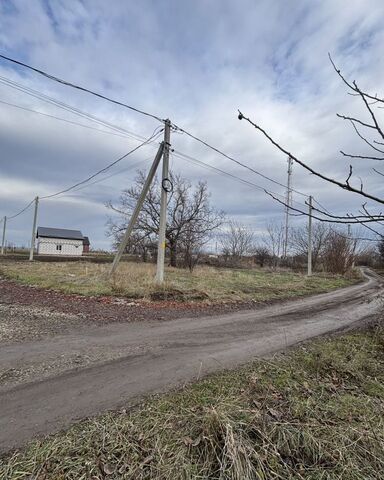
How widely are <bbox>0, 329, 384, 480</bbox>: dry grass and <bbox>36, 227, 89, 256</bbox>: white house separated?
62.4 meters

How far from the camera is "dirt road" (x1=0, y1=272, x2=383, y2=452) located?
3217mm

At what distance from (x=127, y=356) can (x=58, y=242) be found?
6203 centimetres

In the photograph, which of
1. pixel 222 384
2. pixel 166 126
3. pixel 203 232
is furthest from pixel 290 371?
pixel 203 232

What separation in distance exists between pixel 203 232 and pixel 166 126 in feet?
63.1

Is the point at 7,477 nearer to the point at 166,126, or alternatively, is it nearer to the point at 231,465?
the point at 231,465

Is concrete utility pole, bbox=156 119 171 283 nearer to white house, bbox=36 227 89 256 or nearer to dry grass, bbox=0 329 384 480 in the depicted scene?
dry grass, bbox=0 329 384 480

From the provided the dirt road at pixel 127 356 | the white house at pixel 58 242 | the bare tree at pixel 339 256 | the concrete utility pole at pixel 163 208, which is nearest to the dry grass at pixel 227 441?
the dirt road at pixel 127 356

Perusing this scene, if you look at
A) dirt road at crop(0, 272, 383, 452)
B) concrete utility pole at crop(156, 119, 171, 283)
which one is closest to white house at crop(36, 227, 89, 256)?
concrete utility pole at crop(156, 119, 171, 283)

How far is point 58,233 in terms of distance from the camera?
63719 mm

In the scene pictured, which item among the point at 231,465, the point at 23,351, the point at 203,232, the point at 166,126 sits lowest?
the point at 23,351

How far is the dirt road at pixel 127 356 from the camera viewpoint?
3.22 metres

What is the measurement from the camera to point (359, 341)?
19.7ft

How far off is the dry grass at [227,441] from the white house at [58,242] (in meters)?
62.4

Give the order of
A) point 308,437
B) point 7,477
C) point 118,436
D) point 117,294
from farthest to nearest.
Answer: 1. point 117,294
2. point 118,436
3. point 308,437
4. point 7,477
